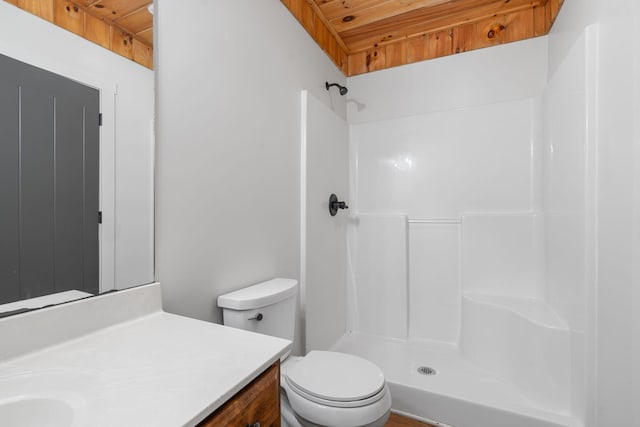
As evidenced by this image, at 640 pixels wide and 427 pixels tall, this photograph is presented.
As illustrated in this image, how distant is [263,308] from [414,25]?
219 cm

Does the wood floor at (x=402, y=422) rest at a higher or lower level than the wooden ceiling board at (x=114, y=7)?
lower

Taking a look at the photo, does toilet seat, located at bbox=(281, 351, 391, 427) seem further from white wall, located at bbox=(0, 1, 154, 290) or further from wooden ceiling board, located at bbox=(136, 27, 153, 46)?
wooden ceiling board, located at bbox=(136, 27, 153, 46)

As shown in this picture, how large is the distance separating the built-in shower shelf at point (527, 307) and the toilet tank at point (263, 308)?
4.28 ft

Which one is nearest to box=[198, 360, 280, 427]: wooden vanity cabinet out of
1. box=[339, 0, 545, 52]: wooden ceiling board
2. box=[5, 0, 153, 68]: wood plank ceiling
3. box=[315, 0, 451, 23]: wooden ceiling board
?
box=[5, 0, 153, 68]: wood plank ceiling

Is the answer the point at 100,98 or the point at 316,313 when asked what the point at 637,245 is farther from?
the point at 100,98

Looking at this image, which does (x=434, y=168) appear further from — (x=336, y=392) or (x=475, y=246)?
(x=336, y=392)

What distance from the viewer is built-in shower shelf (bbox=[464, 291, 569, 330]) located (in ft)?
5.11

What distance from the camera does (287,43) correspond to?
5.52 ft

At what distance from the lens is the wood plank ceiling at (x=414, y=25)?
6.37ft

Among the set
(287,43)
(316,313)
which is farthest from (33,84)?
(316,313)

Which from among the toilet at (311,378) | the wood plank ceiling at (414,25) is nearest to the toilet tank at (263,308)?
the toilet at (311,378)

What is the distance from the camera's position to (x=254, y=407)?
2.14 ft

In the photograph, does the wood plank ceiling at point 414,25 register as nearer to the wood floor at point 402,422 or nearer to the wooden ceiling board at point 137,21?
the wooden ceiling board at point 137,21

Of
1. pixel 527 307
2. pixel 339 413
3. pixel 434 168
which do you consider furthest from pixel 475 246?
pixel 339 413
